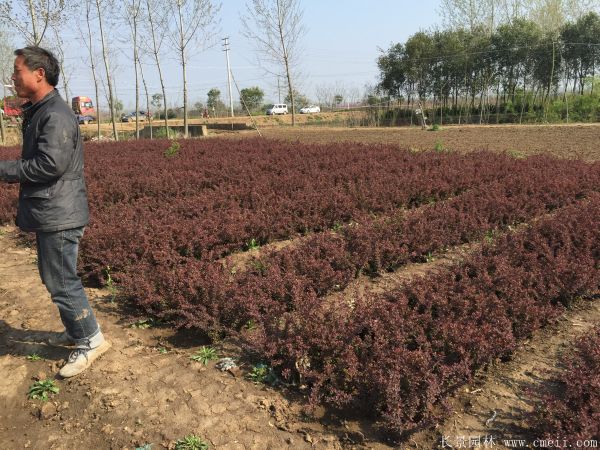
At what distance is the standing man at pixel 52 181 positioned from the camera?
264 centimetres

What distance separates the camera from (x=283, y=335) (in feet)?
9.75

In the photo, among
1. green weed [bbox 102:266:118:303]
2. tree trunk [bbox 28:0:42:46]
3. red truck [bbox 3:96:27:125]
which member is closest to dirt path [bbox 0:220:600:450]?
green weed [bbox 102:266:118:303]

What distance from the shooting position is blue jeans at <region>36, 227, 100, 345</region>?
2.83 metres

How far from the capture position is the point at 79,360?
9.87 ft

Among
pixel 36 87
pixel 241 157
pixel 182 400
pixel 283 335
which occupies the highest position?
pixel 36 87

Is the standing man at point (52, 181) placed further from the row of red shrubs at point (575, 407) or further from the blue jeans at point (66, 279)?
the row of red shrubs at point (575, 407)

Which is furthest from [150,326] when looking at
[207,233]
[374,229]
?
[374,229]

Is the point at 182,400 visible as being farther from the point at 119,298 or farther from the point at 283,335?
the point at 119,298

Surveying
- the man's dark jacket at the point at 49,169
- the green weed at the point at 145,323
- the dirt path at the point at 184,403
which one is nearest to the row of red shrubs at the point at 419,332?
the dirt path at the point at 184,403

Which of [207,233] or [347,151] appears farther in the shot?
[347,151]

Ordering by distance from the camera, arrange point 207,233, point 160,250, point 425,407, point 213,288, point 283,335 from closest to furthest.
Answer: point 425,407 → point 283,335 → point 213,288 → point 160,250 → point 207,233

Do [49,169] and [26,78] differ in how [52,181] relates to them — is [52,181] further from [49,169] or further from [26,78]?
[26,78]

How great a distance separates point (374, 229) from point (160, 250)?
2.11 m

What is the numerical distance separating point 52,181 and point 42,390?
1250 mm
